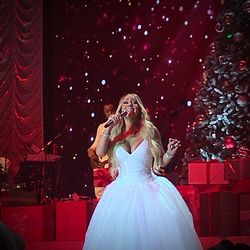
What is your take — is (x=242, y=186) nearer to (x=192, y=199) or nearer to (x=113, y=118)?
(x=192, y=199)

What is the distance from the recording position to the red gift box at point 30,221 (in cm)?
597

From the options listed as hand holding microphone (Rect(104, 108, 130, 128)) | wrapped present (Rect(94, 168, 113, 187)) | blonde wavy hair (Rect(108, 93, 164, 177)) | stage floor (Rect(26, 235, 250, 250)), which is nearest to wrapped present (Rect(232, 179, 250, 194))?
stage floor (Rect(26, 235, 250, 250))

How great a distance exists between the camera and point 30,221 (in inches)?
237

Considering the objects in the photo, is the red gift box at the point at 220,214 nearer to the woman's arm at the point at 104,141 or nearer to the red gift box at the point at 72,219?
the red gift box at the point at 72,219

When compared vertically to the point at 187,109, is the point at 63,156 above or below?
below

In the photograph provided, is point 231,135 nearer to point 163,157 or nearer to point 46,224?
point 46,224

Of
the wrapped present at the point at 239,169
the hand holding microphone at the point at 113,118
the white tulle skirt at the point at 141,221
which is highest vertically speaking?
the hand holding microphone at the point at 113,118

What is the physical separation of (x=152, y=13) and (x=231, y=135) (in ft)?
8.35

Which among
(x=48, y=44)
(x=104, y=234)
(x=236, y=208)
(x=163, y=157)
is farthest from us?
(x=48, y=44)

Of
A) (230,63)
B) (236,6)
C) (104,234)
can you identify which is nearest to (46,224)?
(104,234)

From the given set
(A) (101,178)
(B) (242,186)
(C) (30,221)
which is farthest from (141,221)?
(A) (101,178)

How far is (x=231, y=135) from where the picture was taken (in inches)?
→ 303

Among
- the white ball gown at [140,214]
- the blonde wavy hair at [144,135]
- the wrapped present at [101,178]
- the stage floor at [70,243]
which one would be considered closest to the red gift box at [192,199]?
the stage floor at [70,243]

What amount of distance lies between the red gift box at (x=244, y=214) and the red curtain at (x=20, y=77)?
13.6 feet
